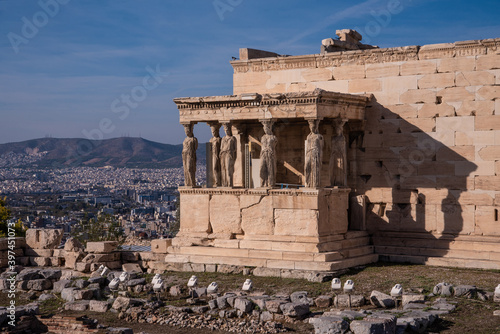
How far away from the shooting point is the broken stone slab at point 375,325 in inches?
496

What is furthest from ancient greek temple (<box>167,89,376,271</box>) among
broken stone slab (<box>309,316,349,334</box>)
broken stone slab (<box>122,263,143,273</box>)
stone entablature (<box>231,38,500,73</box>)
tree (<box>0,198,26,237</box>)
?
tree (<box>0,198,26,237</box>)

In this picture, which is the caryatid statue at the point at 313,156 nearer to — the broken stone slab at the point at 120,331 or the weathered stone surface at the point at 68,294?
the weathered stone surface at the point at 68,294

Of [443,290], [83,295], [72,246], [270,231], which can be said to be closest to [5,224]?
[72,246]

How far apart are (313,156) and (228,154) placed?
7.53 feet

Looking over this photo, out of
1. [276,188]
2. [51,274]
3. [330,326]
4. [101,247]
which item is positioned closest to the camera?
[330,326]

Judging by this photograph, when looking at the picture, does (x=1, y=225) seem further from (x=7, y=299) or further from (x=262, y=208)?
(x=262, y=208)

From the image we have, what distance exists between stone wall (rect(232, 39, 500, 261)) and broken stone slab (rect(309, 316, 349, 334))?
6468 millimetres

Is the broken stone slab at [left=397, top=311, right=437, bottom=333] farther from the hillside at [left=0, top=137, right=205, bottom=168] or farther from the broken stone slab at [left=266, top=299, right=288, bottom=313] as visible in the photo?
the hillside at [left=0, top=137, right=205, bottom=168]

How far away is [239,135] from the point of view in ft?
69.8

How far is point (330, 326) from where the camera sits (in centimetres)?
1291

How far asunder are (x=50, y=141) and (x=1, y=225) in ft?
167

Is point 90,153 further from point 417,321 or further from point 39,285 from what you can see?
point 417,321

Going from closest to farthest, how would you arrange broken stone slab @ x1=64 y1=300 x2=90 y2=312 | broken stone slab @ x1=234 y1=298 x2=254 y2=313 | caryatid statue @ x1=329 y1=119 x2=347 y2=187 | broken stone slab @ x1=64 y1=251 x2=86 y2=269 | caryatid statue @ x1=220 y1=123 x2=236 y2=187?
broken stone slab @ x1=234 y1=298 x2=254 y2=313 → broken stone slab @ x1=64 y1=300 x2=90 y2=312 → caryatid statue @ x1=329 y1=119 x2=347 y2=187 → caryatid statue @ x1=220 y1=123 x2=236 y2=187 → broken stone slab @ x1=64 y1=251 x2=86 y2=269

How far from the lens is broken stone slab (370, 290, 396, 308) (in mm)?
15078
